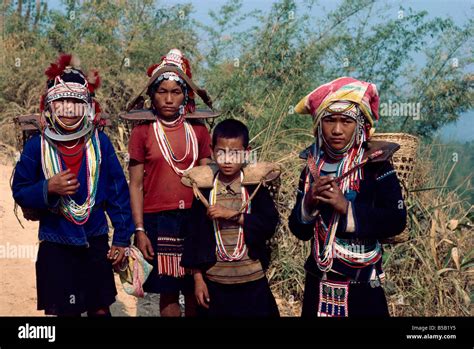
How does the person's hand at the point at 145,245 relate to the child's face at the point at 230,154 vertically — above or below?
below

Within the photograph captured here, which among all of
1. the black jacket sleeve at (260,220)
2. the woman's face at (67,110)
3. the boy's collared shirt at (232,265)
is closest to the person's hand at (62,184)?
the woman's face at (67,110)

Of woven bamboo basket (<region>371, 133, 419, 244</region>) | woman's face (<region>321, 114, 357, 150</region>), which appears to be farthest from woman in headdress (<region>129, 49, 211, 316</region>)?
woven bamboo basket (<region>371, 133, 419, 244</region>)

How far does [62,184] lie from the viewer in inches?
135

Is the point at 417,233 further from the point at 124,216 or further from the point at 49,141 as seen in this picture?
the point at 49,141

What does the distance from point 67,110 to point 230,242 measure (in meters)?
1.17

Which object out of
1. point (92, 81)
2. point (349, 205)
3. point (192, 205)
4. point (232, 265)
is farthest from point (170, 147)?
point (349, 205)

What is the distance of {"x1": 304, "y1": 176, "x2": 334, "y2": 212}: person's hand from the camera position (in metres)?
3.09

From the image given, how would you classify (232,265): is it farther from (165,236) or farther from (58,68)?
(58,68)

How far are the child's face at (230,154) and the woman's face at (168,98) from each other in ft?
1.74

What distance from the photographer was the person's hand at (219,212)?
3504 mm

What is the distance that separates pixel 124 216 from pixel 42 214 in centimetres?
46

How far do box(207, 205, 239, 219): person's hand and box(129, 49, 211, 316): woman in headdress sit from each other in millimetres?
444

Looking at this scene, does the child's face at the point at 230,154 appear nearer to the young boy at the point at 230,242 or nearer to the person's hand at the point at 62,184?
the young boy at the point at 230,242

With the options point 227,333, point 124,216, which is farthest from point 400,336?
point 124,216
